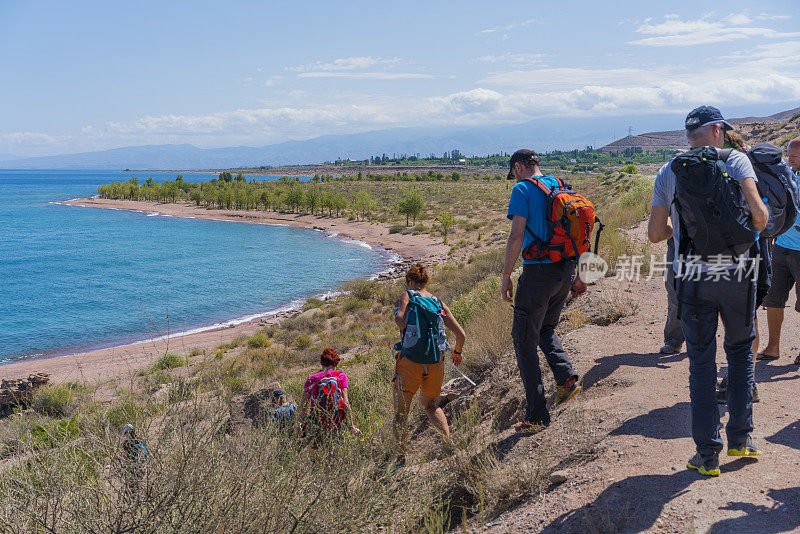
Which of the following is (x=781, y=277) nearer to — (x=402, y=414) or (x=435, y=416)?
(x=435, y=416)

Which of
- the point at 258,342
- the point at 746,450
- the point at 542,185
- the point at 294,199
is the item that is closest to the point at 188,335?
the point at 258,342

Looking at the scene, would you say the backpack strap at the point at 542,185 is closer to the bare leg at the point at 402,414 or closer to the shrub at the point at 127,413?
the bare leg at the point at 402,414

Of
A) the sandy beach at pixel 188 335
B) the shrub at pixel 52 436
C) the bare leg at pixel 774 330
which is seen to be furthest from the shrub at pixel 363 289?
the bare leg at pixel 774 330

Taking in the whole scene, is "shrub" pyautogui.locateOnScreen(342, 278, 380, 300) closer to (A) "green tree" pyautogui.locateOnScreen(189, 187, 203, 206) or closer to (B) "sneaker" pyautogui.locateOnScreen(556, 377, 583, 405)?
(B) "sneaker" pyautogui.locateOnScreen(556, 377, 583, 405)

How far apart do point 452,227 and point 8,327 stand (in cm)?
3336

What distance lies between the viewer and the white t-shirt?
9.75ft

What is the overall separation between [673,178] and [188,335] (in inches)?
793

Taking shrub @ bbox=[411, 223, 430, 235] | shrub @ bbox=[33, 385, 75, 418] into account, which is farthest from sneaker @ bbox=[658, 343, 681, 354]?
shrub @ bbox=[411, 223, 430, 235]

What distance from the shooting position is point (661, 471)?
3.13 meters

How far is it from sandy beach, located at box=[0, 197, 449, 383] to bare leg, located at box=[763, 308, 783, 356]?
209 inches

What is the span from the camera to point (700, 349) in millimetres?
3021

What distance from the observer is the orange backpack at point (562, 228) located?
12.6 ft

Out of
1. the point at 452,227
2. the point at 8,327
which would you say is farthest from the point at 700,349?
the point at 452,227

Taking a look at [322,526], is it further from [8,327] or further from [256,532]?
[8,327]
